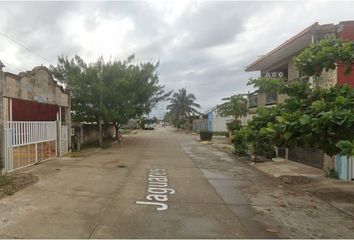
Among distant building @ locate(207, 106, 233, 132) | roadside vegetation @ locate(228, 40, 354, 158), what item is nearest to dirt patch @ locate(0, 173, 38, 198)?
roadside vegetation @ locate(228, 40, 354, 158)

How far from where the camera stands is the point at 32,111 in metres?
17.5

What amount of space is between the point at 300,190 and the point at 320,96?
18.5 ft

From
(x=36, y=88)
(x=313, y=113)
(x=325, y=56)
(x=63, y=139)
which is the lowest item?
(x=63, y=139)

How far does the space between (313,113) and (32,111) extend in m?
14.5

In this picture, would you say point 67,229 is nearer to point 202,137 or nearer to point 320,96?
point 320,96

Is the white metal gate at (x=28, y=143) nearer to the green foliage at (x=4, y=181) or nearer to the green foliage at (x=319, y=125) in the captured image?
the green foliage at (x=4, y=181)

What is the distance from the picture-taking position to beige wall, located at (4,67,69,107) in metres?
15.3

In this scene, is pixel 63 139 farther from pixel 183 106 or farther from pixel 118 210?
pixel 183 106

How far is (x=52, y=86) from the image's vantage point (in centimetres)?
2073

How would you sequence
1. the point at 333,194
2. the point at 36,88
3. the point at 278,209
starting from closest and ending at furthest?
the point at 278,209, the point at 333,194, the point at 36,88

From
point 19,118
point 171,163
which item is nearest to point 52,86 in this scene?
point 19,118

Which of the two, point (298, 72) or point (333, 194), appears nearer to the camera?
point (298, 72)

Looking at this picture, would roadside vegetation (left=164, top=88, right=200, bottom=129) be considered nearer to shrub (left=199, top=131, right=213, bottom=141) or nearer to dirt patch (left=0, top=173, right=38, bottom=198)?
shrub (left=199, top=131, right=213, bottom=141)

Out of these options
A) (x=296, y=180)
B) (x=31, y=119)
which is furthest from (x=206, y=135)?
(x=296, y=180)
